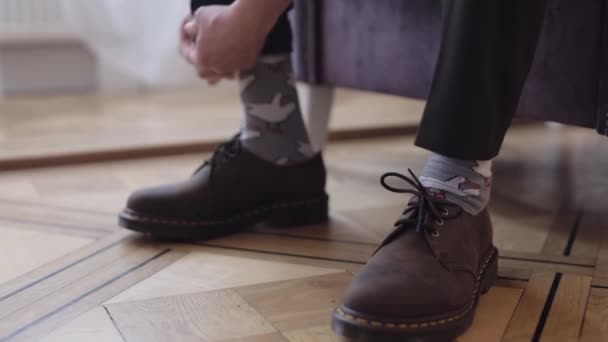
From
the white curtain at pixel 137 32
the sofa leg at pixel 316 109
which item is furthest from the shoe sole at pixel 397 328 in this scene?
the white curtain at pixel 137 32

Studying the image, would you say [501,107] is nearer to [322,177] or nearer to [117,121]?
[322,177]

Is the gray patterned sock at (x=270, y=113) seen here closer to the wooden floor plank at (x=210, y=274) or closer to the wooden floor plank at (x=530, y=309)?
the wooden floor plank at (x=210, y=274)

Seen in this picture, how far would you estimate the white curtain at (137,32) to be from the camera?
1.53 m

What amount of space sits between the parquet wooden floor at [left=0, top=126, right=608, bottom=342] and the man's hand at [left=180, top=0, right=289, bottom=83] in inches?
6.9

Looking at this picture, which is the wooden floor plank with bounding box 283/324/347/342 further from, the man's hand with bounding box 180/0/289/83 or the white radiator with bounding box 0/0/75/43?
the white radiator with bounding box 0/0/75/43

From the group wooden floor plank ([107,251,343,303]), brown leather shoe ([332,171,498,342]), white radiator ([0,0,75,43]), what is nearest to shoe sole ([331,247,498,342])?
brown leather shoe ([332,171,498,342])

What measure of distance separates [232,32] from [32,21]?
1183 millimetres

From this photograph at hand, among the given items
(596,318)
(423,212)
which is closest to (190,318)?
(423,212)

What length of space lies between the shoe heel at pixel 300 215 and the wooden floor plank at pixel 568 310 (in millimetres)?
259

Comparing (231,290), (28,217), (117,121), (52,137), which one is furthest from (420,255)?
(117,121)

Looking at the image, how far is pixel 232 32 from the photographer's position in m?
0.66

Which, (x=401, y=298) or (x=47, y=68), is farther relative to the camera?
(x=47, y=68)

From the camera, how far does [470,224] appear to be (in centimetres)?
55

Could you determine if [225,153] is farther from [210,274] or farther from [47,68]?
[47,68]
